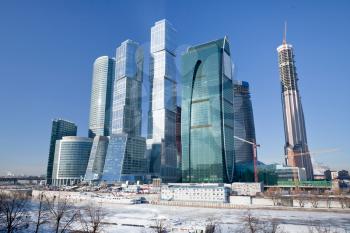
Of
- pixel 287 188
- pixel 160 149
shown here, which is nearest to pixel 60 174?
pixel 160 149

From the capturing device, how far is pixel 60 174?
18700 centimetres

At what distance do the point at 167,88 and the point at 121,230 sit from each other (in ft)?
519

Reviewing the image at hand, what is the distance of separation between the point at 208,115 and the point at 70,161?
4127 inches

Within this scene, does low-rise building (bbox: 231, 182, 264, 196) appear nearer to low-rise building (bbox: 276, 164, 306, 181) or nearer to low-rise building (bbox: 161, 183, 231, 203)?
low-rise building (bbox: 161, 183, 231, 203)

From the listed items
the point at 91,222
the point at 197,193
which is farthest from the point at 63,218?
the point at 197,193

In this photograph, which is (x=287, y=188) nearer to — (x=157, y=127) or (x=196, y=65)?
(x=196, y=65)

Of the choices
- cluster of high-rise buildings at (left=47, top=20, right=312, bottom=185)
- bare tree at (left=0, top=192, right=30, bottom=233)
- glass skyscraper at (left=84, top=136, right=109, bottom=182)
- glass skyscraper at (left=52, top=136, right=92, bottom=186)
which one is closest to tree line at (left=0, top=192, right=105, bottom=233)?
bare tree at (left=0, top=192, right=30, bottom=233)

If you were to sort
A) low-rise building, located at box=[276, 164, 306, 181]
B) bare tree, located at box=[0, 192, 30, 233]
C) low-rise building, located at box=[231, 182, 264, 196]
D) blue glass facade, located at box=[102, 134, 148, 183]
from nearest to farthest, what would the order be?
bare tree, located at box=[0, 192, 30, 233] → low-rise building, located at box=[231, 182, 264, 196] → low-rise building, located at box=[276, 164, 306, 181] → blue glass facade, located at box=[102, 134, 148, 183]

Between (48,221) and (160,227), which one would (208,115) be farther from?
(160,227)

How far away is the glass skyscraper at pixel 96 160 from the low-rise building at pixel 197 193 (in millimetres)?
83362

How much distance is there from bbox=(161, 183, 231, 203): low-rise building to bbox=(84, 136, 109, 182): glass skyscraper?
3282 inches

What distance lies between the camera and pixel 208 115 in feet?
457

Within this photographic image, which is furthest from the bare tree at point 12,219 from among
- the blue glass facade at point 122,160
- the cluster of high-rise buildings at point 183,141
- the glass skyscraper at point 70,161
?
the glass skyscraper at point 70,161

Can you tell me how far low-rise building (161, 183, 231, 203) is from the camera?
8944cm
